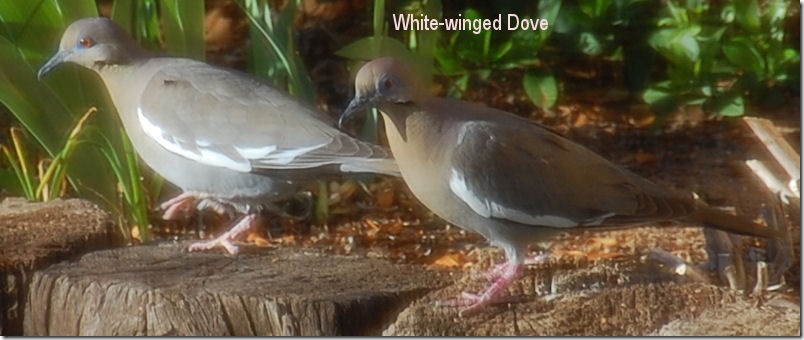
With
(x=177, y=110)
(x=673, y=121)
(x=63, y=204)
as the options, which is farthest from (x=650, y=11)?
(x=63, y=204)

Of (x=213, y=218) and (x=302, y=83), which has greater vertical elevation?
(x=302, y=83)

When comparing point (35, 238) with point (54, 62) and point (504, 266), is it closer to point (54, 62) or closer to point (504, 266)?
point (54, 62)

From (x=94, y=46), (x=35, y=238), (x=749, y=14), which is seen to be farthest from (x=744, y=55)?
(x=35, y=238)

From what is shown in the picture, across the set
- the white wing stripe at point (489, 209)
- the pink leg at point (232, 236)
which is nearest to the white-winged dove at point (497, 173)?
the white wing stripe at point (489, 209)

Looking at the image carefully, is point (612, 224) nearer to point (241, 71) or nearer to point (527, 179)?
point (527, 179)

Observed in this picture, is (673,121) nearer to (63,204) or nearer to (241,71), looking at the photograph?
(241,71)

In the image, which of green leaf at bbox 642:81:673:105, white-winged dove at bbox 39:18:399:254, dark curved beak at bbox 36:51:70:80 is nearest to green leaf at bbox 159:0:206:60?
white-winged dove at bbox 39:18:399:254

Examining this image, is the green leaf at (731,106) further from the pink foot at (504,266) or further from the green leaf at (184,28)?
the green leaf at (184,28)

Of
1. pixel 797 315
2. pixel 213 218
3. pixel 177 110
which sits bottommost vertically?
pixel 797 315
